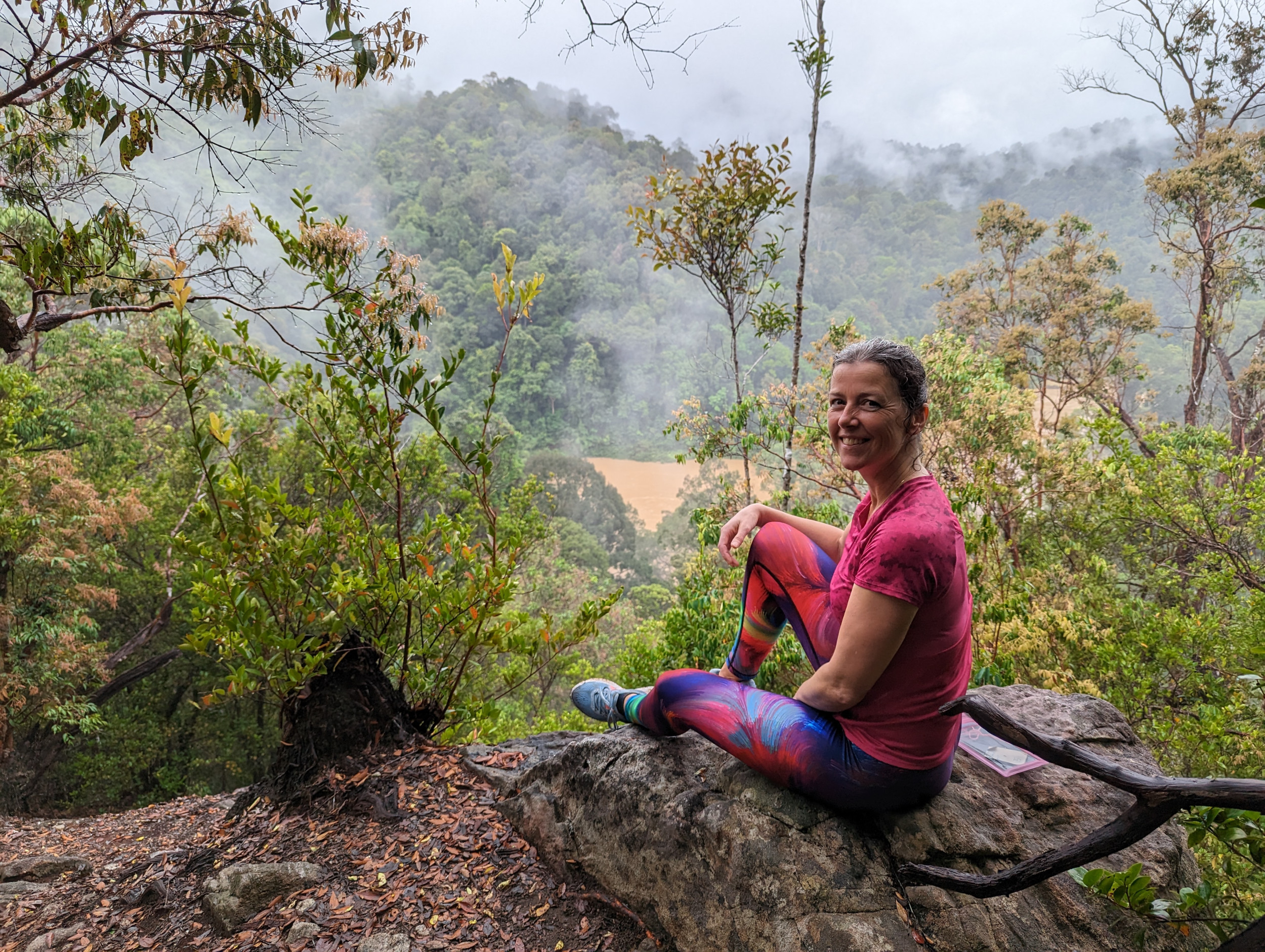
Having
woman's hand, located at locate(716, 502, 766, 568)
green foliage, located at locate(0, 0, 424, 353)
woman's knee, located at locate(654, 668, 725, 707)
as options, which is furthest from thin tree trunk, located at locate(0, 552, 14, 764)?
woman's hand, located at locate(716, 502, 766, 568)

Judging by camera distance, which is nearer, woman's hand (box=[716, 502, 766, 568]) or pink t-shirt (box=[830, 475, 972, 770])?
pink t-shirt (box=[830, 475, 972, 770])

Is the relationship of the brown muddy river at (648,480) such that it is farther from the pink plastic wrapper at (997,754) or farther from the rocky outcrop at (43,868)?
the pink plastic wrapper at (997,754)

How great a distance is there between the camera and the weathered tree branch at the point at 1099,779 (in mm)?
1102

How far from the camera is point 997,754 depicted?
80.3 inches

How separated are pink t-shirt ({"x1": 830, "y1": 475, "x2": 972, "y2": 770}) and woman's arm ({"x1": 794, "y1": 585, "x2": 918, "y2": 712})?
0.10 ft

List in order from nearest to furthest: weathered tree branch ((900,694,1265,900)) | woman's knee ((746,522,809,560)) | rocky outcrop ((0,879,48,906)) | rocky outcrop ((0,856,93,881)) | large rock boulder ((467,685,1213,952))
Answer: weathered tree branch ((900,694,1265,900)) → large rock boulder ((467,685,1213,952)) → woman's knee ((746,522,809,560)) → rocky outcrop ((0,879,48,906)) → rocky outcrop ((0,856,93,881))

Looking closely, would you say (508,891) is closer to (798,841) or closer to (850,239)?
(798,841)

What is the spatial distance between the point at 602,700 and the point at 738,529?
78 centimetres

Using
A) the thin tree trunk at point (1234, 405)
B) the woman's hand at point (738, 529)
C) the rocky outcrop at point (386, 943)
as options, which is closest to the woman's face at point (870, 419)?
the woman's hand at point (738, 529)

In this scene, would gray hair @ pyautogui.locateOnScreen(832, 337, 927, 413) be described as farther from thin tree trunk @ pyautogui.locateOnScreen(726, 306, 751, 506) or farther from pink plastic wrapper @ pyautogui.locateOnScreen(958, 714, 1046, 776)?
thin tree trunk @ pyautogui.locateOnScreen(726, 306, 751, 506)

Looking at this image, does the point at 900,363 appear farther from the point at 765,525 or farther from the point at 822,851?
the point at 822,851

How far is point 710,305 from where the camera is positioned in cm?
4981

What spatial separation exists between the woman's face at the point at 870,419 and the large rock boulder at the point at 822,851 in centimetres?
88

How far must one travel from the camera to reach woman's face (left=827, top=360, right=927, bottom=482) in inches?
61.8
